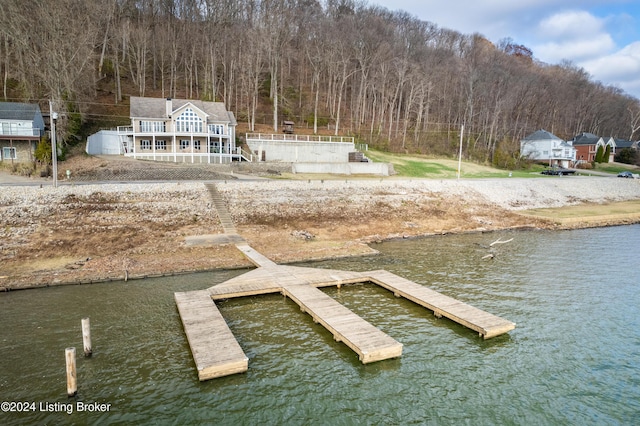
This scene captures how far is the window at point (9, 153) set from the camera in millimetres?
43281

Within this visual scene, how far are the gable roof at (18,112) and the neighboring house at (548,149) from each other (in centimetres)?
8395

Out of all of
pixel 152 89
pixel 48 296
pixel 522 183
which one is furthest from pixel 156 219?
pixel 152 89

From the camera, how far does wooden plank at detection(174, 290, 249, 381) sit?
40.7ft

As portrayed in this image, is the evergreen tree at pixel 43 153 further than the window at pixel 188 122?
No

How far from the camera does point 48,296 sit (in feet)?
60.0

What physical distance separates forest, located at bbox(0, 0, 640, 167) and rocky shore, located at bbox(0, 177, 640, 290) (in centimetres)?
2658

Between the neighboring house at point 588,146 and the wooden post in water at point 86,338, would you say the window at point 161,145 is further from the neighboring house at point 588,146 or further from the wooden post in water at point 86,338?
the neighboring house at point 588,146

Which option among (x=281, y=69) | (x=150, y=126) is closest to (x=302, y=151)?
(x=150, y=126)

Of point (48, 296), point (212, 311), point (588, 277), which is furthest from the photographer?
point (588, 277)

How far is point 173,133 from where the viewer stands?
1875 inches

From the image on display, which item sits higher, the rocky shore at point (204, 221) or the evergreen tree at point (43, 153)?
the evergreen tree at point (43, 153)

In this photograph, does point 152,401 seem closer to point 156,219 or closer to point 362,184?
point 156,219

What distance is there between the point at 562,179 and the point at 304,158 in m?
37.8

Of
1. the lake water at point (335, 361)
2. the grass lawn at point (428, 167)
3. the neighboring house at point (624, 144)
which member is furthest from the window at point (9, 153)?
the neighboring house at point (624, 144)
